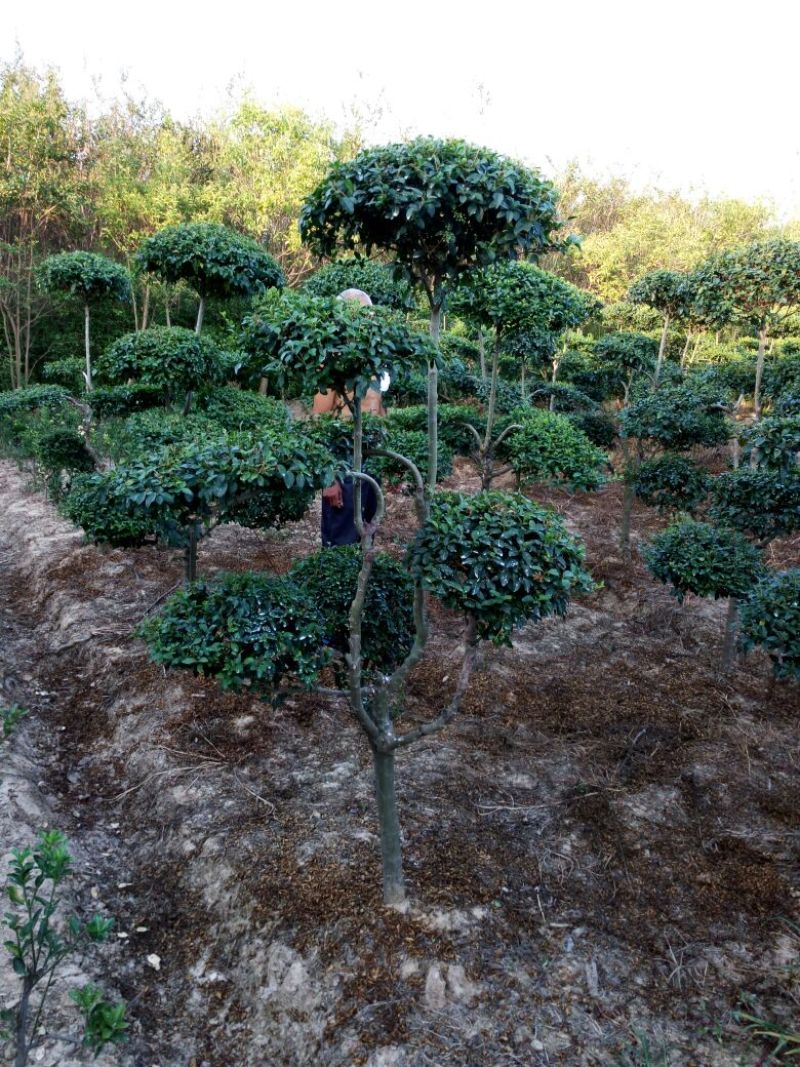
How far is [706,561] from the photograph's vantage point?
462cm

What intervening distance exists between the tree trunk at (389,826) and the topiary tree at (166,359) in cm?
309

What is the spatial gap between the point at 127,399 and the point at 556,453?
11.3ft

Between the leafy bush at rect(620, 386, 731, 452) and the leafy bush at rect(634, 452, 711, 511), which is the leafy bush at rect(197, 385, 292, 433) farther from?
the leafy bush at rect(620, 386, 731, 452)

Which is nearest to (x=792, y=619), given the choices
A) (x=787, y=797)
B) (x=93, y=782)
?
(x=787, y=797)

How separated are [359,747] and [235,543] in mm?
3785

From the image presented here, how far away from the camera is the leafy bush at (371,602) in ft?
10.8

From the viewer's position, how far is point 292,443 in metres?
2.48

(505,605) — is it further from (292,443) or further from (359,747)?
(359,747)

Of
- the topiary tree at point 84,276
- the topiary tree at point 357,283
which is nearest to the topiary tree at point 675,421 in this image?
the topiary tree at point 357,283

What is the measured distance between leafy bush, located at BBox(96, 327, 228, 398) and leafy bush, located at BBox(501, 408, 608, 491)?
2.21 m

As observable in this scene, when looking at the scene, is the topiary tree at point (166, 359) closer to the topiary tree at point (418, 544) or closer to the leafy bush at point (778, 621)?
the topiary tree at point (418, 544)

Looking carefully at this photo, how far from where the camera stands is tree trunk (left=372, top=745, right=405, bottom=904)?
2955 mm

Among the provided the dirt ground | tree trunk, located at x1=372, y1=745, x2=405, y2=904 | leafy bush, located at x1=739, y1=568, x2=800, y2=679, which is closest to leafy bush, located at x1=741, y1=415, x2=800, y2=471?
leafy bush, located at x1=739, y1=568, x2=800, y2=679

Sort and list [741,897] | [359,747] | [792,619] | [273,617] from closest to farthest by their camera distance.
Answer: [273,617] → [741,897] → [792,619] → [359,747]
